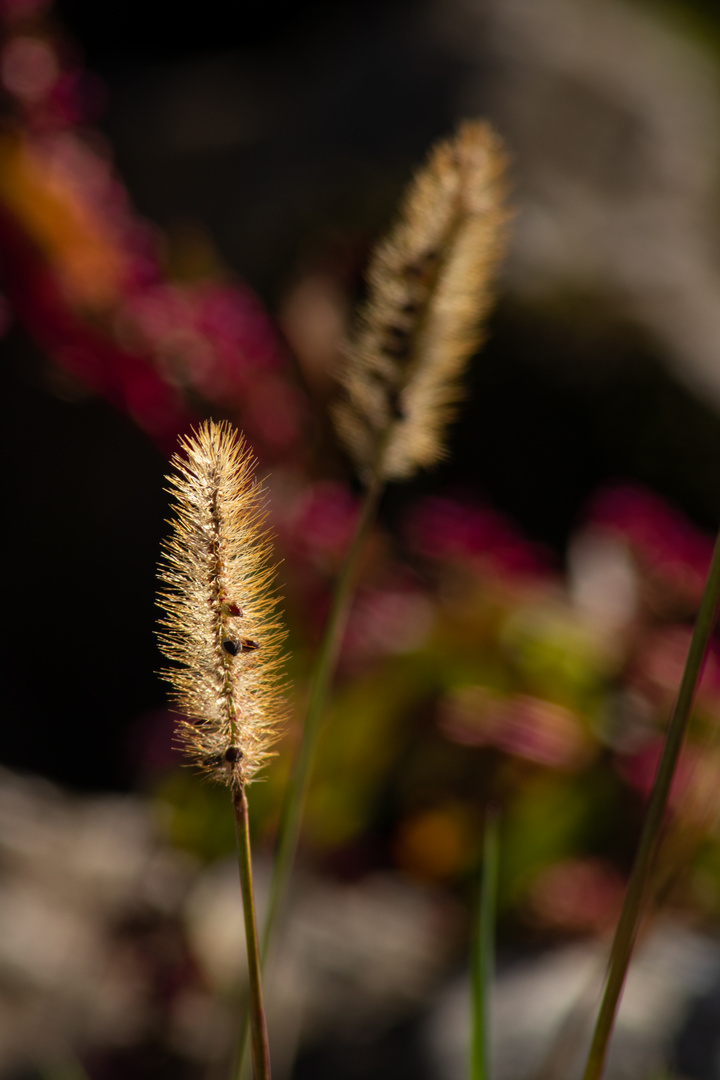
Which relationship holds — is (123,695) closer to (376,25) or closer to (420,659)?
(420,659)

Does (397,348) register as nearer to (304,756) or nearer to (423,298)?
(423,298)

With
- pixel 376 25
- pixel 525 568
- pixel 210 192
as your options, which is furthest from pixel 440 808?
pixel 376 25

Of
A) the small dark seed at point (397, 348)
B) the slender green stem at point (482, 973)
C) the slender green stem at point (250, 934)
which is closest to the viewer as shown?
the slender green stem at point (250, 934)

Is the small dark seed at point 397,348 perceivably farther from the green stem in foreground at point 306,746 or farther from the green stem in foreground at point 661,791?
the green stem in foreground at point 661,791

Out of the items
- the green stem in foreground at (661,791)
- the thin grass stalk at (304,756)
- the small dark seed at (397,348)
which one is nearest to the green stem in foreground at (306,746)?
the thin grass stalk at (304,756)

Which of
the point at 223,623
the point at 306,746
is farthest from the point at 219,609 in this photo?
the point at 306,746

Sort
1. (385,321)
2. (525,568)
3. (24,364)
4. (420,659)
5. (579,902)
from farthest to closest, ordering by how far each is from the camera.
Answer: (24,364), (525,568), (579,902), (420,659), (385,321)

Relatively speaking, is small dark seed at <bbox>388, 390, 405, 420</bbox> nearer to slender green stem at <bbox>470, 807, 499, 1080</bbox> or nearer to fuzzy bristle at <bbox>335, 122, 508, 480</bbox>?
fuzzy bristle at <bbox>335, 122, 508, 480</bbox>
